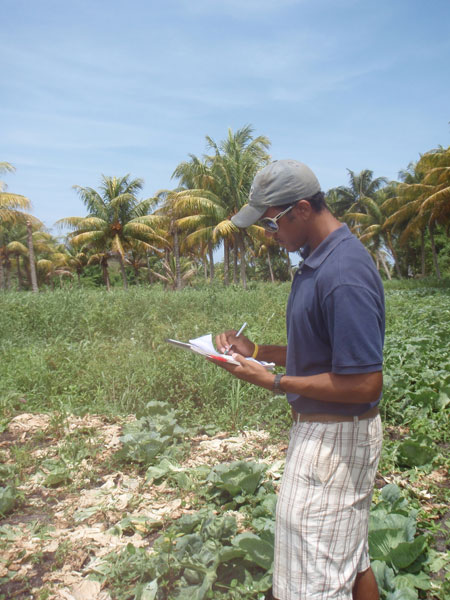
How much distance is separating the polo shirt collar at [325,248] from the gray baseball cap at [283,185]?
0.52 feet

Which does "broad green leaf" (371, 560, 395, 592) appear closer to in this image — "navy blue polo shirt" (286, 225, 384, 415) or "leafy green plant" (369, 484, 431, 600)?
"leafy green plant" (369, 484, 431, 600)

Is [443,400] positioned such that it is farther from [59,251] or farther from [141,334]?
[59,251]

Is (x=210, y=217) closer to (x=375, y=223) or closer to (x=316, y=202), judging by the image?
(x=375, y=223)

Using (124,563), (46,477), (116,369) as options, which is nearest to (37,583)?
(124,563)

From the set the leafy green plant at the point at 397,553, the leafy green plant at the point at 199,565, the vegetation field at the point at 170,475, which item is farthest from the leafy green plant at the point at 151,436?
the leafy green plant at the point at 397,553

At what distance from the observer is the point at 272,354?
208 cm

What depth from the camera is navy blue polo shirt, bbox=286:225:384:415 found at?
57.7 inches

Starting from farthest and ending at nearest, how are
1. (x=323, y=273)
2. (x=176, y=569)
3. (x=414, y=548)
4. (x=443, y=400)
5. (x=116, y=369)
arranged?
(x=116, y=369), (x=443, y=400), (x=176, y=569), (x=414, y=548), (x=323, y=273)

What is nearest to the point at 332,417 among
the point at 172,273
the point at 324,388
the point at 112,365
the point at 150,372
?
the point at 324,388

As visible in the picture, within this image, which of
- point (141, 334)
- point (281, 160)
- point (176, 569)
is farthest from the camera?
point (141, 334)

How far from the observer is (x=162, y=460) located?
12.0ft

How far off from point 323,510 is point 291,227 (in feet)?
3.00

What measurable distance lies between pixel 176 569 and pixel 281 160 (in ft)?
6.42

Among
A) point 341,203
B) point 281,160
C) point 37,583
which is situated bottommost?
point 37,583
